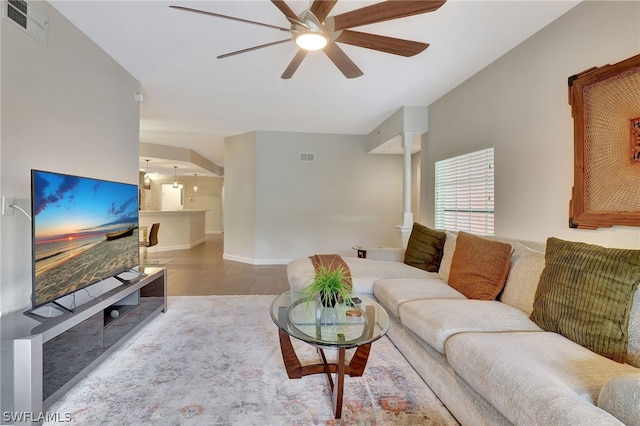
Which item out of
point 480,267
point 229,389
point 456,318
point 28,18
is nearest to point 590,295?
point 456,318

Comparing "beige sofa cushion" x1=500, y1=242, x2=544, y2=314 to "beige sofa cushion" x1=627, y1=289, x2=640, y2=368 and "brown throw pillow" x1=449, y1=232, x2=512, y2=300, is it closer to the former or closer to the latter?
"brown throw pillow" x1=449, y1=232, x2=512, y2=300

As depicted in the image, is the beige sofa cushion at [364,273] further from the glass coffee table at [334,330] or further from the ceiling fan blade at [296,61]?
the ceiling fan blade at [296,61]

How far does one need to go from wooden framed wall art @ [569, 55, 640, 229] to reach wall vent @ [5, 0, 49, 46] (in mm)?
3765

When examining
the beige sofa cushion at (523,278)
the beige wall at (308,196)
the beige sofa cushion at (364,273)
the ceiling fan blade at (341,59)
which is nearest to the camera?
the beige sofa cushion at (523,278)

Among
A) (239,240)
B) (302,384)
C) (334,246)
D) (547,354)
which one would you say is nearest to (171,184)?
(239,240)

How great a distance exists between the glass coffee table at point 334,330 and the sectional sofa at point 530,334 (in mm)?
343

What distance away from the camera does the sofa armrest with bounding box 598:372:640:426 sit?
862 mm

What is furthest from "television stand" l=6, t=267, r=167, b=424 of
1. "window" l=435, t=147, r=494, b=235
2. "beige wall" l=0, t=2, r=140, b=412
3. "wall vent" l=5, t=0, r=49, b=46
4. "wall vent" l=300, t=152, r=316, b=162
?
"wall vent" l=300, t=152, r=316, b=162

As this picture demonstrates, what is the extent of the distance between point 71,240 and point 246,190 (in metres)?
4.08

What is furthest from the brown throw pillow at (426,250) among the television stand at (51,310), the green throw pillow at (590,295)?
the television stand at (51,310)

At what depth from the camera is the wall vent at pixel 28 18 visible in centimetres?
178

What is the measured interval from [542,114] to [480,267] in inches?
52.7

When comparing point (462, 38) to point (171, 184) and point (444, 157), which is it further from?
point (171, 184)

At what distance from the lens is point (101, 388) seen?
1.85 meters
